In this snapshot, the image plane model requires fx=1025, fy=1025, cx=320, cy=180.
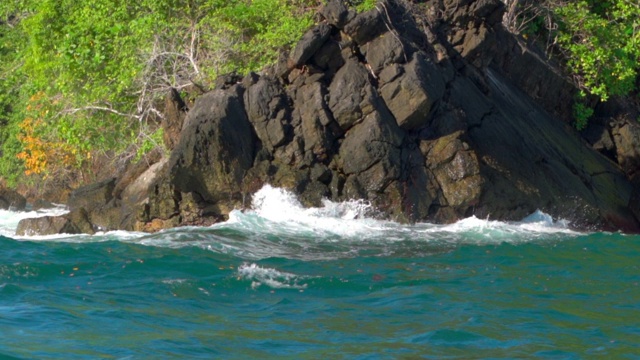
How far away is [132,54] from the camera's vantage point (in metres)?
20.3

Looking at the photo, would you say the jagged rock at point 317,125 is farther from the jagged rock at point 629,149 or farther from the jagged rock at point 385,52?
the jagged rock at point 629,149

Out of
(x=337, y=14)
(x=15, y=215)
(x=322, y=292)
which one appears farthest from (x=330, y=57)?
(x=15, y=215)

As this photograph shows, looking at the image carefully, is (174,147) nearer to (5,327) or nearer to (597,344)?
(5,327)

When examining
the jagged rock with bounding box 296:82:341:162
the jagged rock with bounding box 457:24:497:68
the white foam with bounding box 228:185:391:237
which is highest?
the jagged rock with bounding box 457:24:497:68

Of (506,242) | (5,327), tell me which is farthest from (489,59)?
(5,327)

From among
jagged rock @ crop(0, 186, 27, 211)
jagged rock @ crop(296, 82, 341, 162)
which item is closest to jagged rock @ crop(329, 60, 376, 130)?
jagged rock @ crop(296, 82, 341, 162)

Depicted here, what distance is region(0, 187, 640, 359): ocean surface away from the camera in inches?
352

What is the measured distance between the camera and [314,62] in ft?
57.3

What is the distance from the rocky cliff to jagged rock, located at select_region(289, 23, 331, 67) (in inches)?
0.9

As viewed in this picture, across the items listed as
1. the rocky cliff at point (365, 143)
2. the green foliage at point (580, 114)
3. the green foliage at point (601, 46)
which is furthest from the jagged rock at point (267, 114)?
the green foliage at point (580, 114)

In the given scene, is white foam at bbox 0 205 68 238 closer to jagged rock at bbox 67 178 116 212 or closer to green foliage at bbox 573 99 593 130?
jagged rock at bbox 67 178 116 212

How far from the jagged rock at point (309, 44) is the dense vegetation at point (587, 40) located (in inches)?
213

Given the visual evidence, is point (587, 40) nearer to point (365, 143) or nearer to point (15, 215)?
point (365, 143)

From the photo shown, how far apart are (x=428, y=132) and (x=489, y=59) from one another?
3.14 m
